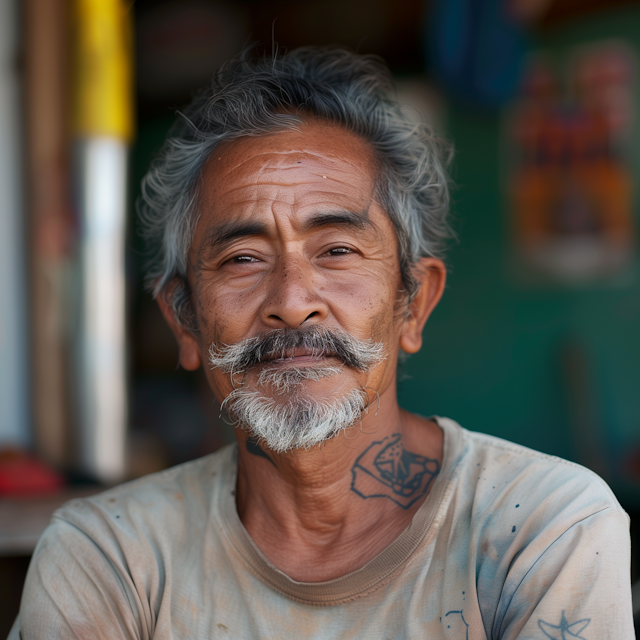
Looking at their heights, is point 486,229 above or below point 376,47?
below

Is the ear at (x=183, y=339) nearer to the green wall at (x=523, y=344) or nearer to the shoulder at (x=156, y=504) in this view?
the shoulder at (x=156, y=504)

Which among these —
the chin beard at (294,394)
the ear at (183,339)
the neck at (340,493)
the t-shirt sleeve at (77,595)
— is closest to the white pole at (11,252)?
the ear at (183,339)

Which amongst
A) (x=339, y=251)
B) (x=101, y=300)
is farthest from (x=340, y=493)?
(x=101, y=300)

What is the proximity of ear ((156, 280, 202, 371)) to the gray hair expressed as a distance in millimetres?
20

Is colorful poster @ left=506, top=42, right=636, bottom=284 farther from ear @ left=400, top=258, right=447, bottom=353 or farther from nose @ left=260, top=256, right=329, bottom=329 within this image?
nose @ left=260, top=256, right=329, bottom=329

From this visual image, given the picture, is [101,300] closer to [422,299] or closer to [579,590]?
[422,299]

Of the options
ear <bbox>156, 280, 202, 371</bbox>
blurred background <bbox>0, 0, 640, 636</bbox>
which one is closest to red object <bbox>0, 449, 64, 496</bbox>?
blurred background <bbox>0, 0, 640, 636</bbox>

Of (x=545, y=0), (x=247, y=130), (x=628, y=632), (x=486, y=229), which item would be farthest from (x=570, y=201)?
(x=628, y=632)

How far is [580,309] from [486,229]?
3.15ft

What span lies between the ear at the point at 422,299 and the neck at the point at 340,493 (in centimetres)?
16

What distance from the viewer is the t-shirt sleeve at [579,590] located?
4.49ft

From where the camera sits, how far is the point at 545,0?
431cm

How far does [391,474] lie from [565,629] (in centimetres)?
59

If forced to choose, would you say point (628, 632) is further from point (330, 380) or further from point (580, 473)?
point (330, 380)
